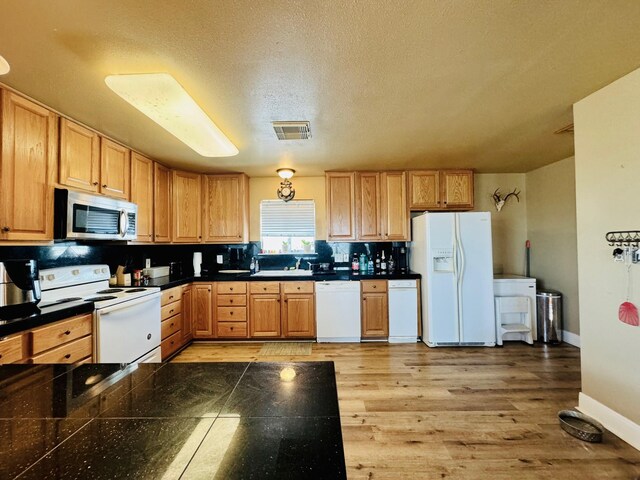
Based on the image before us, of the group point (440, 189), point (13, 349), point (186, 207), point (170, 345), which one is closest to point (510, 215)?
point (440, 189)

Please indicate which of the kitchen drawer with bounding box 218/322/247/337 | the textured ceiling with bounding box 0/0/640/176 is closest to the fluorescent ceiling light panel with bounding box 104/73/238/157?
the textured ceiling with bounding box 0/0/640/176

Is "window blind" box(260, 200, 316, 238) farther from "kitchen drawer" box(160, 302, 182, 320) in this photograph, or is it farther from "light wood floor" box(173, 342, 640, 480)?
"light wood floor" box(173, 342, 640, 480)

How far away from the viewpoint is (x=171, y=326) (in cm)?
317

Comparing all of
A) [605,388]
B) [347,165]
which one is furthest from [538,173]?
[605,388]

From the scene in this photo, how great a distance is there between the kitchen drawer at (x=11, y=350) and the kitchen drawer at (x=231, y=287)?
209 cm

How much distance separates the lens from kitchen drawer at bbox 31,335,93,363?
5.66ft

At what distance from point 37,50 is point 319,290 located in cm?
306

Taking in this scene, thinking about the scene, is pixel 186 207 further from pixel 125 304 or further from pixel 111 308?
pixel 111 308

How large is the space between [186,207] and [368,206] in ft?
8.02

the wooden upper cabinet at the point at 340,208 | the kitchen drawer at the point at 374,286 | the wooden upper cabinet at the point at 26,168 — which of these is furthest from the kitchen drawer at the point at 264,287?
the wooden upper cabinet at the point at 26,168

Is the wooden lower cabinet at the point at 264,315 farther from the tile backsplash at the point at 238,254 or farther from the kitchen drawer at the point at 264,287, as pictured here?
→ the tile backsplash at the point at 238,254

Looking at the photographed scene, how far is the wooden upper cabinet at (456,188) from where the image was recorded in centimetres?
381

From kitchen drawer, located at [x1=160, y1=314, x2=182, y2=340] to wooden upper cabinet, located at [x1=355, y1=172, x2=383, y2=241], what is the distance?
247 centimetres

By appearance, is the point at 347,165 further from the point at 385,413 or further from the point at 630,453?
the point at 630,453
